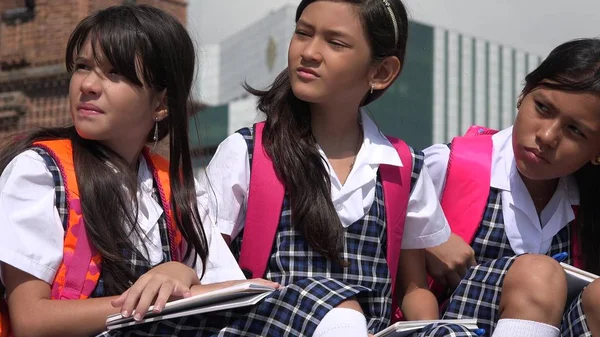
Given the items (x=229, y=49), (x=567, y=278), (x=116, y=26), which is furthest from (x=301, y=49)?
(x=229, y=49)

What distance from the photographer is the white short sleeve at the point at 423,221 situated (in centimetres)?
271

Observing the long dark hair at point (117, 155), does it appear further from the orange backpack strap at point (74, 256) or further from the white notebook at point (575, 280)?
the white notebook at point (575, 280)

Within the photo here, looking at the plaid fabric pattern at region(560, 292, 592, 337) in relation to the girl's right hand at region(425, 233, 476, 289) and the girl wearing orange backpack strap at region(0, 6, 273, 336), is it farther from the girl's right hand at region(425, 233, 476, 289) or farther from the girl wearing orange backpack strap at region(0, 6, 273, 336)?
the girl wearing orange backpack strap at region(0, 6, 273, 336)

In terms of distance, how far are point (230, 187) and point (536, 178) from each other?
0.78m

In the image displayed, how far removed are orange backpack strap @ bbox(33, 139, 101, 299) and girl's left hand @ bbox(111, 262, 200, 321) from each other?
151 millimetres

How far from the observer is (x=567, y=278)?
235 cm

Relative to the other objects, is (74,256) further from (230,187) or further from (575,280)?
(575,280)

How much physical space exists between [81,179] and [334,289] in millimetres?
604

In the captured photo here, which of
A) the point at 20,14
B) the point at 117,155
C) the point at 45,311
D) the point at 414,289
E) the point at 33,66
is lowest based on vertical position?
the point at 33,66

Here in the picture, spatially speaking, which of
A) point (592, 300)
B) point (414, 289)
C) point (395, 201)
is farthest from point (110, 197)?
point (592, 300)

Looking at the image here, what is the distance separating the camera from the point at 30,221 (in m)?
2.25

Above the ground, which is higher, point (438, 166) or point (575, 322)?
point (438, 166)

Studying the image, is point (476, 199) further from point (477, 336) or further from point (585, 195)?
point (477, 336)

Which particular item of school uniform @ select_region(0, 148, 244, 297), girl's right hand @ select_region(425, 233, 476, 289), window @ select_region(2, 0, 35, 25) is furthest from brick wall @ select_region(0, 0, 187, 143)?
school uniform @ select_region(0, 148, 244, 297)
